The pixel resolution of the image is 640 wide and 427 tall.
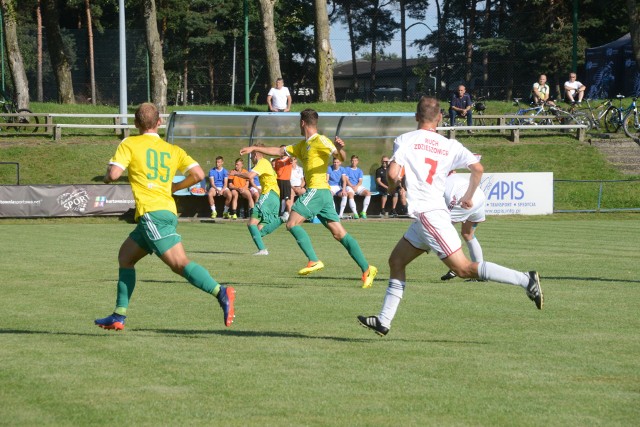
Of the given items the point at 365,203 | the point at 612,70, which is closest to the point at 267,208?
the point at 365,203

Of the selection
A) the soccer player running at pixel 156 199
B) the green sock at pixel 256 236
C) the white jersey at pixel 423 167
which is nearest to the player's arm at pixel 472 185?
the white jersey at pixel 423 167

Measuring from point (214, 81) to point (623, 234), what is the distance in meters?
29.6

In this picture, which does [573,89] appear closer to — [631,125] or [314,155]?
[631,125]

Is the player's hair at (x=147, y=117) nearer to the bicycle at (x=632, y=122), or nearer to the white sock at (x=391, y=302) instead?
the white sock at (x=391, y=302)

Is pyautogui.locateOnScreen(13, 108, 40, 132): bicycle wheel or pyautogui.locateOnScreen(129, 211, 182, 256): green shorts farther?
pyautogui.locateOnScreen(13, 108, 40, 132): bicycle wheel

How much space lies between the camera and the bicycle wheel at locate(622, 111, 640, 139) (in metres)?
33.3

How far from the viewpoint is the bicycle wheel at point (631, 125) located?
33.3m

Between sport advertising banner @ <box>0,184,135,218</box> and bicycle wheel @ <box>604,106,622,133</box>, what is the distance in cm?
1706

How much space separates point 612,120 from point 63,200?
18871 millimetres

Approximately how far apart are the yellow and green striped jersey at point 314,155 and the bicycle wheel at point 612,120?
2382 centimetres

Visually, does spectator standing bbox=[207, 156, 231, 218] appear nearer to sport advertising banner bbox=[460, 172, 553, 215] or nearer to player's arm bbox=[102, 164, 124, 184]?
sport advertising banner bbox=[460, 172, 553, 215]

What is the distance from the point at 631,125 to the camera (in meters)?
34.0

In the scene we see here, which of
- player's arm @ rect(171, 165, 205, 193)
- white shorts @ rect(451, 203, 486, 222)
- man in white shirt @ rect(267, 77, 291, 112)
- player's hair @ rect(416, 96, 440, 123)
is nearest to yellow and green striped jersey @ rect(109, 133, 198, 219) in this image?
player's arm @ rect(171, 165, 205, 193)

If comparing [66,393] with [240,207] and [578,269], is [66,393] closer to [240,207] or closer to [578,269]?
[578,269]
